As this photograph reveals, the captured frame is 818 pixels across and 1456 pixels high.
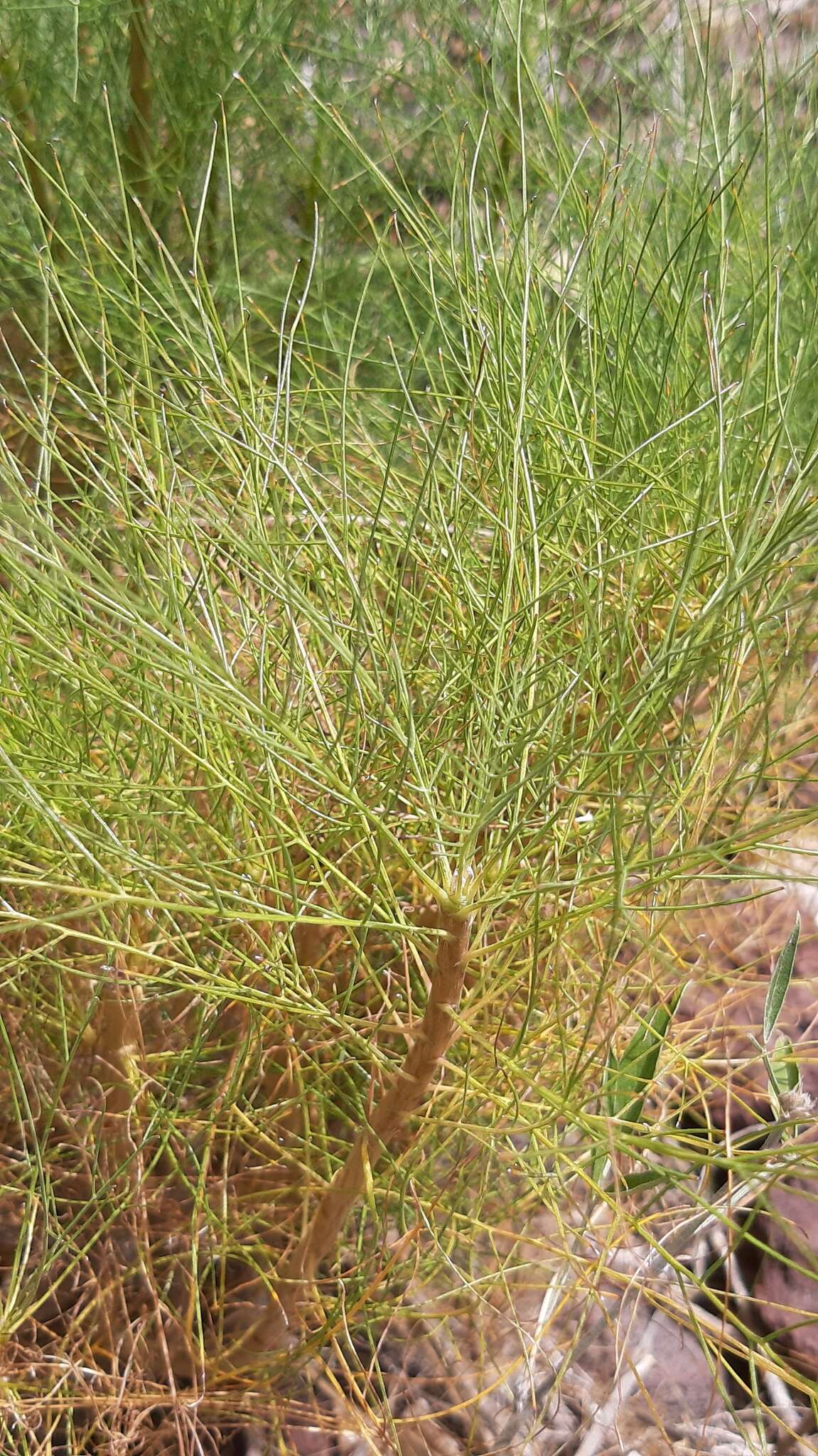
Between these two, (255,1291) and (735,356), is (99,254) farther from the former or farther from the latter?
(255,1291)

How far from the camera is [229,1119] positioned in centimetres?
67

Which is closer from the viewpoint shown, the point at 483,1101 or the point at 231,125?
the point at 483,1101

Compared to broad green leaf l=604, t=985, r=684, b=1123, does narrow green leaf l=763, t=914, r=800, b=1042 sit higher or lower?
higher

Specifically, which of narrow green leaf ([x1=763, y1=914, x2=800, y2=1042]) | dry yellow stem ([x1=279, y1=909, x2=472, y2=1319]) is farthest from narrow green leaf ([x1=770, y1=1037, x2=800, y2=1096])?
dry yellow stem ([x1=279, y1=909, x2=472, y2=1319])

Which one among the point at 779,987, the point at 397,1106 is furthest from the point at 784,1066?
the point at 397,1106

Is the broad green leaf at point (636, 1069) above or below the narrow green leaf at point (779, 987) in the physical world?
below

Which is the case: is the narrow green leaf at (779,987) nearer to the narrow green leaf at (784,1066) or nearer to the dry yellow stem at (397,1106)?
the narrow green leaf at (784,1066)

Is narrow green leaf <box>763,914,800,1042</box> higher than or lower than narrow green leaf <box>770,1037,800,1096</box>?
higher

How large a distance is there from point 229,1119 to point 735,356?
67 cm

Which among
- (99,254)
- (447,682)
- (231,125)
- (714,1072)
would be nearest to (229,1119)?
(447,682)

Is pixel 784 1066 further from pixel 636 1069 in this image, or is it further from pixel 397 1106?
pixel 397 1106

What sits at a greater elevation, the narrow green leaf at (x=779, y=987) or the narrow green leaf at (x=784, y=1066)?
the narrow green leaf at (x=779, y=987)

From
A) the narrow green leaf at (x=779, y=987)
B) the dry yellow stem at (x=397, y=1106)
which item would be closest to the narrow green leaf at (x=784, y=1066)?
the narrow green leaf at (x=779, y=987)

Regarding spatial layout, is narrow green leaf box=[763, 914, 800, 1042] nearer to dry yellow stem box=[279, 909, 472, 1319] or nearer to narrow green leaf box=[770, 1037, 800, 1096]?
narrow green leaf box=[770, 1037, 800, 1096]
